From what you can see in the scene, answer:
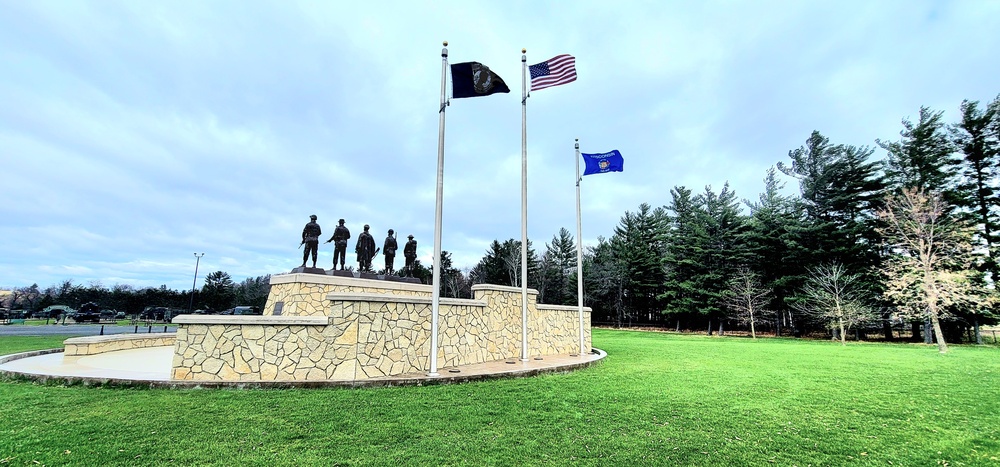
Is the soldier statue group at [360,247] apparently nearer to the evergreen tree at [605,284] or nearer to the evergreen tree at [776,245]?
the evergreen tree at [776,245]

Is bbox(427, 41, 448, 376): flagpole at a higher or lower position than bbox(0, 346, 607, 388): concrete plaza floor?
higher

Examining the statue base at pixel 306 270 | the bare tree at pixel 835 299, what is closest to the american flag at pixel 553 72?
the statue base at pixel 306 270

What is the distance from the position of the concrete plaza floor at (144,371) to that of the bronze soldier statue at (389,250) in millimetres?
5996

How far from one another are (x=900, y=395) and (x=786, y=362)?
16.7 ft

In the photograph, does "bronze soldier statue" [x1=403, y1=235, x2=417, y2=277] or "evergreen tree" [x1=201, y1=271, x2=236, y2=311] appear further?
"evergreen tree" [x1=201, y1=271, x2=236, y2=311]

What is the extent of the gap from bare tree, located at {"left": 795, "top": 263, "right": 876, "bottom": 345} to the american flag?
23.0 metres

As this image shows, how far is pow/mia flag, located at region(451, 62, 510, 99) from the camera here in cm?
888

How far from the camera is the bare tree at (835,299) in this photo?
83.9ft

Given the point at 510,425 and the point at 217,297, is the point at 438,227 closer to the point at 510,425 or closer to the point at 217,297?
the point at 510,425

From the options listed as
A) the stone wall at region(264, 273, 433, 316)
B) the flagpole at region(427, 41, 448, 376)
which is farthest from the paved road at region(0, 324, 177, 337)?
the flagpole at region(427, 41, 448, 376)

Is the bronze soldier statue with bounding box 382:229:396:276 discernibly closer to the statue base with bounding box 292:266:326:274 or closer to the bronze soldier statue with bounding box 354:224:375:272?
the bronze soldier statue with bounding box 354:224:375:272

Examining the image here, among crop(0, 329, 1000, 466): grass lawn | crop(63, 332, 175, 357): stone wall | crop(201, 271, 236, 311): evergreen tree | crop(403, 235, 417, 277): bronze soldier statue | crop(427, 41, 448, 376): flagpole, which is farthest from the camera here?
crop(201, 271, 236, 311): evergreen tree

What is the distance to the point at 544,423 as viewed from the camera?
4.93 m

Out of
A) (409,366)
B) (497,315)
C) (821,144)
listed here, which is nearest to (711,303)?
(821,144)
